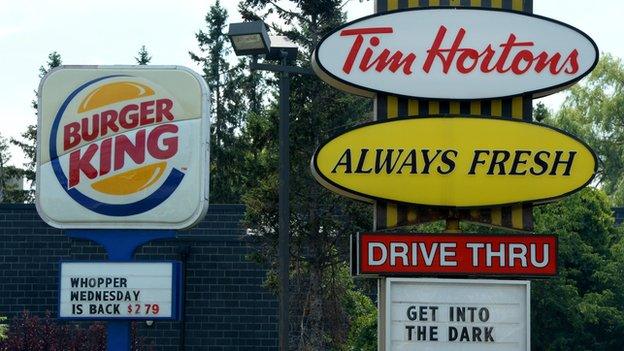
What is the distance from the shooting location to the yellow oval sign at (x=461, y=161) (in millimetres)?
14266

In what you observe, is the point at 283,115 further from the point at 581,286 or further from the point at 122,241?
the point at 581,286

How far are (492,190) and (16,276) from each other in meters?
20.1

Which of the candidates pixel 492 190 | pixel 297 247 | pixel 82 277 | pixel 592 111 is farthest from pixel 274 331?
pixel 592 111

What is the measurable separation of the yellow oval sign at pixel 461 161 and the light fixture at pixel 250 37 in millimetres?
3779

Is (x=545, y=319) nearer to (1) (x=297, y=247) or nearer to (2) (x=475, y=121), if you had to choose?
(1) (x=297, y=247)

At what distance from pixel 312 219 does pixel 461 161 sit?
43.1 ft

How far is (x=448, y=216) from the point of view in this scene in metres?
14.7

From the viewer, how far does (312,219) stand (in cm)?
2734

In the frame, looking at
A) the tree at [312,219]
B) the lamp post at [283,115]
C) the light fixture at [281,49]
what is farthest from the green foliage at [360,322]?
the light fixture at [281,49]

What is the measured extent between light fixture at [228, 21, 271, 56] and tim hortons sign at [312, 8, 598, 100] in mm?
3067

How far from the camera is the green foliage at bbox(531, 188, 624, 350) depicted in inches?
922

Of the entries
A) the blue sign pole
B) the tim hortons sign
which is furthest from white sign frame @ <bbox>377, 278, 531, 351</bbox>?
the blue sign pole

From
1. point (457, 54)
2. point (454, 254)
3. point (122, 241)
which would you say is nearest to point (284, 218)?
point (122, 241)

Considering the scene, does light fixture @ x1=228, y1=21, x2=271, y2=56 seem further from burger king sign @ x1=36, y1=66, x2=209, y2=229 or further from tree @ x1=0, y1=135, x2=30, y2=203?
tree @ x1=0, y1=135, x2=30, y2=203
